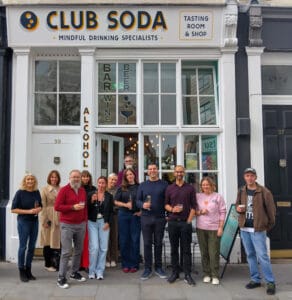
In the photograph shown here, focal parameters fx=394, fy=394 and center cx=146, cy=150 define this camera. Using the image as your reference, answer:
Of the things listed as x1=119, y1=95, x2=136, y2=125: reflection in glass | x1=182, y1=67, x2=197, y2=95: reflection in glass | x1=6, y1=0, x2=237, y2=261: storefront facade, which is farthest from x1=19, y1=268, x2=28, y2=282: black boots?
x1=182, y1=67, x2=197, y2=95: reflection in glass

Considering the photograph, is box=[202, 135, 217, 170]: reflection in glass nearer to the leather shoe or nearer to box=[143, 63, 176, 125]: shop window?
box=[143, 63, 176, 125]: shop window

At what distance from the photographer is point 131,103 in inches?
A: 314

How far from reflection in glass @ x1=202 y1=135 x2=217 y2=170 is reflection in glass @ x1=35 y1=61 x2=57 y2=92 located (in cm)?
324

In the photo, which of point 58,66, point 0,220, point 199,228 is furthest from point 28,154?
point 199,228

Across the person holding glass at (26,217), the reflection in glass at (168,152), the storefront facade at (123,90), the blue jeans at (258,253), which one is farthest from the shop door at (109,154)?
the blue jeans at (258,253)

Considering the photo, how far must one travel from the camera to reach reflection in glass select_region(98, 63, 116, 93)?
26.1ft

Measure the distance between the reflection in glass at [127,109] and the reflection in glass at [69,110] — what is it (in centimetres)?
88

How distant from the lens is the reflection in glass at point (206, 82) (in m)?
8.08

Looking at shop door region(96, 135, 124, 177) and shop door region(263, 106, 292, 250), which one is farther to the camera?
shop door region(96, 135, 124, 177)

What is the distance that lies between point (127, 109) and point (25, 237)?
10.6 feet

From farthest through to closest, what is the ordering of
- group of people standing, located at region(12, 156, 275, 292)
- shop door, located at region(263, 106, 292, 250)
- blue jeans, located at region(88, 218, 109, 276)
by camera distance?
shop door, located at region(263, 106, 292, 250)
blue jeans, located at region(88, 218, 109, 276)
group of people standing, located at region(12, 156, 275, 292)

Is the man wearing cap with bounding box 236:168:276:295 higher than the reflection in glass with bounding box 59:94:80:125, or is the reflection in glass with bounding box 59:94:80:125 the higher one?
the reflection in glass with bounding box 59:94:80:125

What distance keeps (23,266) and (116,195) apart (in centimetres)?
186

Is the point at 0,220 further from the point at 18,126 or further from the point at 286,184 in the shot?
the point at 286,184
